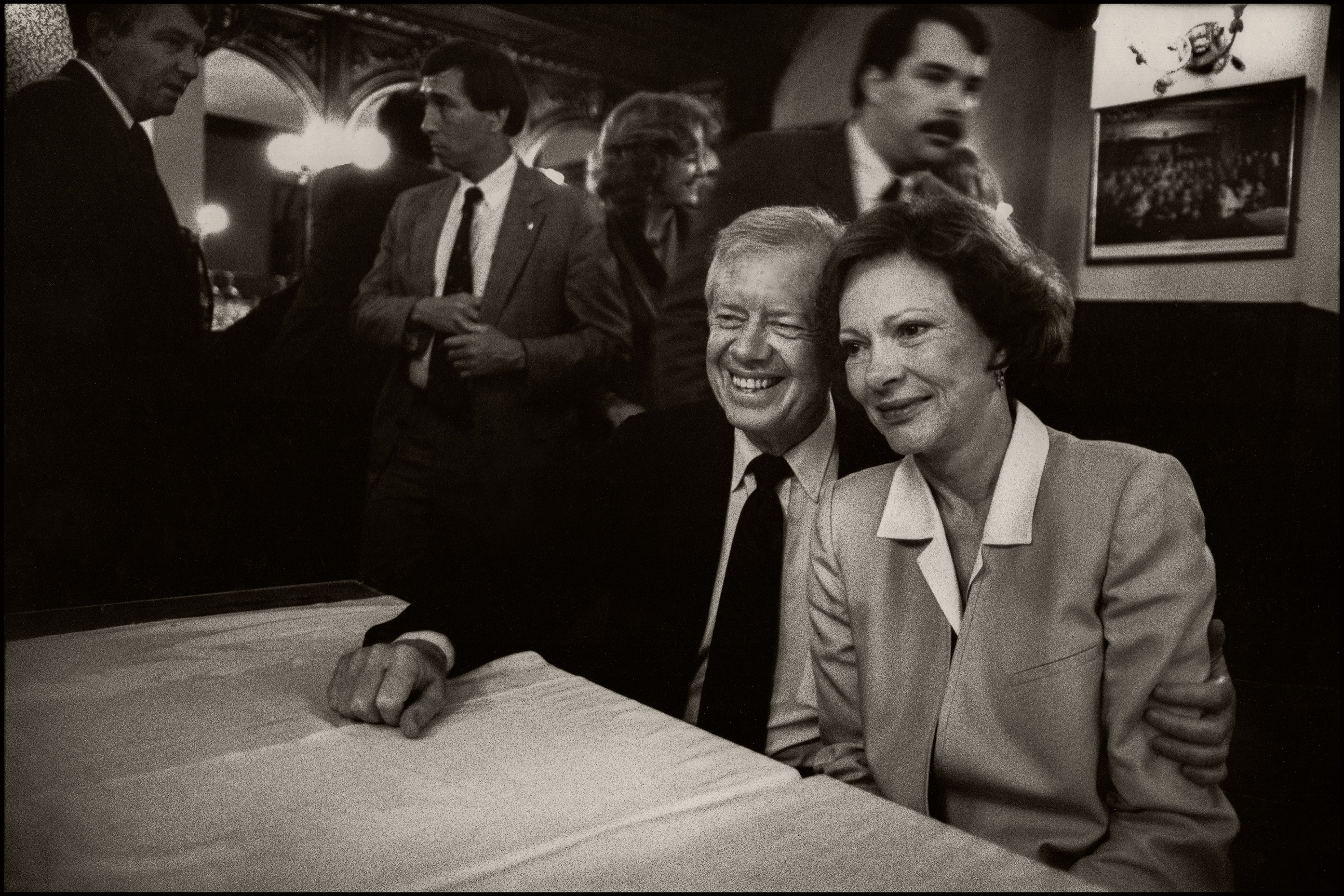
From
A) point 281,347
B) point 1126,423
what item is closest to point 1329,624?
point 1126,423

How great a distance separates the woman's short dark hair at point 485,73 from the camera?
80.4 inches

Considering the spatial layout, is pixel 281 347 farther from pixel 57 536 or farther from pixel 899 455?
pixel 899 455

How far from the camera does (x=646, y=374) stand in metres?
2.16

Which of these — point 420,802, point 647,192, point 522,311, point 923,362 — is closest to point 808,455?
point 923,362

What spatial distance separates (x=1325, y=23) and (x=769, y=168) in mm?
963

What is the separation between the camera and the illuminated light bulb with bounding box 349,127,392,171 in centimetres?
205

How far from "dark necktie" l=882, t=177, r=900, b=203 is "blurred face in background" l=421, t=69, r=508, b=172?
793mm

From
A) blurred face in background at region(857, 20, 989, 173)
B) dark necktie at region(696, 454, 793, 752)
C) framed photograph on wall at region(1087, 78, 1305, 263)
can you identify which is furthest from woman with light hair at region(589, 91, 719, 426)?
framed photograph on wall at region(1087, 78, 1305, 263)

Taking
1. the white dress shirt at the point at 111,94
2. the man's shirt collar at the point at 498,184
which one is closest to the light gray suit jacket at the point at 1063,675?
the man's shirt collar at the point at 498,184

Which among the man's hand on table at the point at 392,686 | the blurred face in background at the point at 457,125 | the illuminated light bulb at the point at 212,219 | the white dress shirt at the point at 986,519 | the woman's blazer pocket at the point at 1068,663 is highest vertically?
the blurred face in background at the point at 457,125

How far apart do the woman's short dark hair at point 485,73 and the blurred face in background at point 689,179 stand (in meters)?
0.36

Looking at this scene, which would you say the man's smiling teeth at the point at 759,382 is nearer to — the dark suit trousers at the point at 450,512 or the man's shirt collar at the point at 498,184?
the dark suit trousers at the point at 450,512

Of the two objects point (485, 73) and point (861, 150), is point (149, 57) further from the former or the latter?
point (861, 150)

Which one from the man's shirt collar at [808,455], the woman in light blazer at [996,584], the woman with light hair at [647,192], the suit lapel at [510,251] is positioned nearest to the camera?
the woman in light blazer at [996,584]
